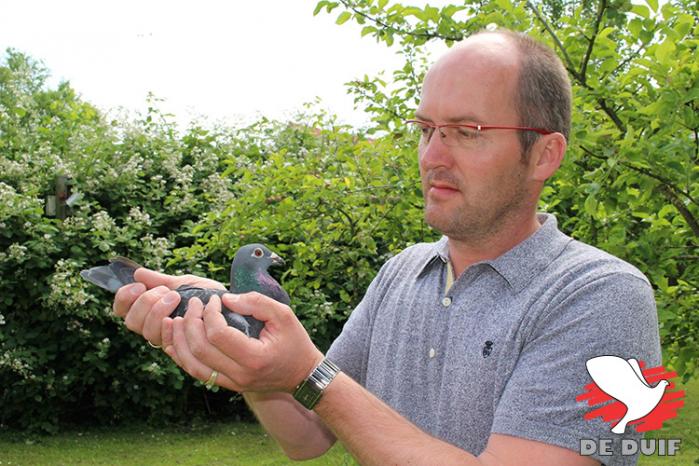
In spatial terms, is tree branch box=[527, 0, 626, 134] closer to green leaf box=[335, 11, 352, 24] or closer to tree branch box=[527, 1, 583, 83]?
tree branch box=[527, 1, 583, 83]

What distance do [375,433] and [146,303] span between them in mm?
646

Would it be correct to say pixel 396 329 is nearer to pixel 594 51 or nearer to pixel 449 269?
pixel 449 269

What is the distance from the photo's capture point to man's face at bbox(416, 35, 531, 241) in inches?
90.3

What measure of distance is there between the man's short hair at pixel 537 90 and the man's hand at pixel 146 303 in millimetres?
1026

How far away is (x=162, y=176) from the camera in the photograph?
9.36m

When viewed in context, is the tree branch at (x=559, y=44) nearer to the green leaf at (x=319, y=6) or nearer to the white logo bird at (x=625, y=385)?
the green leaf at (x=319, y=6)

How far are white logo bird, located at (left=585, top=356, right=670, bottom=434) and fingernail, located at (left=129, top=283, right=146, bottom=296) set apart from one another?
113 cm

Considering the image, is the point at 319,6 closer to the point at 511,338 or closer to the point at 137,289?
the point at 137,289

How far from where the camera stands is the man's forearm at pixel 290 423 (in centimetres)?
245

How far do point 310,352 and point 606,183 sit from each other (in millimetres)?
2117

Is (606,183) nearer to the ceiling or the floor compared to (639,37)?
nearer to the floor

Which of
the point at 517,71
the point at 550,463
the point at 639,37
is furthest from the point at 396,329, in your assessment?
the point at 639,37

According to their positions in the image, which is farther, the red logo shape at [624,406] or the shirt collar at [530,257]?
the shirt collar at [530,257]

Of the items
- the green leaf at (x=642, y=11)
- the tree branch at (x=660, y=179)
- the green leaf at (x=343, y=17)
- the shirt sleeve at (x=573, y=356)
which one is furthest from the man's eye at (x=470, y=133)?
the green leaf at (x=343, y=17)
